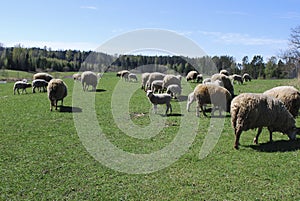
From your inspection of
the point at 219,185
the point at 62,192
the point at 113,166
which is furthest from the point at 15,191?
the point at 219,185

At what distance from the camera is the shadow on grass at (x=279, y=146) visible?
1073cm

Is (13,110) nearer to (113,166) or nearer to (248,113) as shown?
(113,166)

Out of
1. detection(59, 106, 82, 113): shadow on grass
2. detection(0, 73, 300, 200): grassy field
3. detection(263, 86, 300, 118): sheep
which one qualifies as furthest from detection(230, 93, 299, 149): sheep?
detection(59, 106, 82, 113): shadow on grass

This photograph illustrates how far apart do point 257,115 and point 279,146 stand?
5.28ft

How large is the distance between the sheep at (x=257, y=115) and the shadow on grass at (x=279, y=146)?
413 mm

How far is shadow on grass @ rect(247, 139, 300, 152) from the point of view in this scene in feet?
35.2

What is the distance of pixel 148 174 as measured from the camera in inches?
356

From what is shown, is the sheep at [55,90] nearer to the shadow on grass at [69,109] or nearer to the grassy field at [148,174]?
the shadow on grass at [69,109]

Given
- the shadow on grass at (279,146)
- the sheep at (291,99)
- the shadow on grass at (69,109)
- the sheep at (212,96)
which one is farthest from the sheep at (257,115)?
→ the shadow on grass at (69,109)

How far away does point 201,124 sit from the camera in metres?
15.6

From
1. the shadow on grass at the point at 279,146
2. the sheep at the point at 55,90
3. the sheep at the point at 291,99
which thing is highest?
the sheep at the point at 291,99

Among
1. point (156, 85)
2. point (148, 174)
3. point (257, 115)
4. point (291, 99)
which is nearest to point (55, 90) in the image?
point (156, 85)

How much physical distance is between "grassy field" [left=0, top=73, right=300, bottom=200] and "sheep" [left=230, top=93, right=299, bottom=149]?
75 cm

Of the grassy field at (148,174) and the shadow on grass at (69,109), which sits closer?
the grassy field at (148,174)
